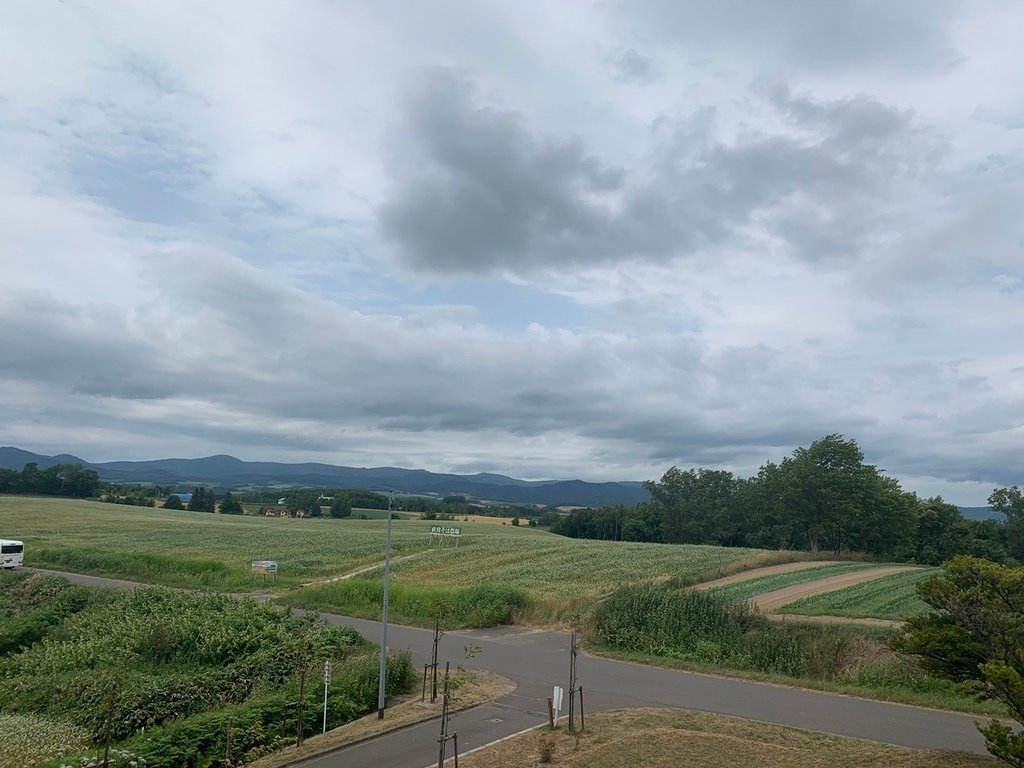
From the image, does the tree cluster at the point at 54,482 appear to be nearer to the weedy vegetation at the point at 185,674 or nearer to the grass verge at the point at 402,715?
the weedy vegetation at the point at 185,674

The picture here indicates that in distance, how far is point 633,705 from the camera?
17797mm

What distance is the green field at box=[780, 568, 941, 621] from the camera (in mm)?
29297

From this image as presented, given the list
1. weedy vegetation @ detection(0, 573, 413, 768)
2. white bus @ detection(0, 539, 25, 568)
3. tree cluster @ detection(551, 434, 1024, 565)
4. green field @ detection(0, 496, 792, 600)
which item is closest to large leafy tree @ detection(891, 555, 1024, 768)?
weedy vegetation @ detection(0, 573, 413, 768)

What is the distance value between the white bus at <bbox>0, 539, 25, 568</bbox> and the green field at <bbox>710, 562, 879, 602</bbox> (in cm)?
4418

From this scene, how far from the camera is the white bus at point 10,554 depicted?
48.5m

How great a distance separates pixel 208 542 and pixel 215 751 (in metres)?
56.2

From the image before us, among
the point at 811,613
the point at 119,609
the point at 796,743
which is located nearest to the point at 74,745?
the point at 119,609

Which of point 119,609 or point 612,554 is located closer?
point 119,609

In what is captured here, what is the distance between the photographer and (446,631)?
29438 mm

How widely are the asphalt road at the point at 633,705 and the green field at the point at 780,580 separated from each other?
9.53 m

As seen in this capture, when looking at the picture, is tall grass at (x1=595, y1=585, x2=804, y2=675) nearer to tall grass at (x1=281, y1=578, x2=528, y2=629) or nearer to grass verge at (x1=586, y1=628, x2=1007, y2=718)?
grass verge at (x1=586, y1=628, x2=1007, y2=718)

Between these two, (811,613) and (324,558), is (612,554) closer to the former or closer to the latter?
(324,558)

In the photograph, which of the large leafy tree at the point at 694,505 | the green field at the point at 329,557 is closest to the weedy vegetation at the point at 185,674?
the green field at the point at 329,557

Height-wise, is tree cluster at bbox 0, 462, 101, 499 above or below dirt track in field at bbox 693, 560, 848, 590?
above
